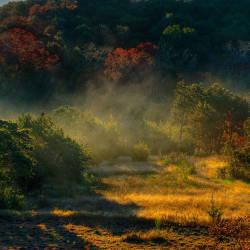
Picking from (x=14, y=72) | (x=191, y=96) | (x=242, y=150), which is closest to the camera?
(x=242, y=150)

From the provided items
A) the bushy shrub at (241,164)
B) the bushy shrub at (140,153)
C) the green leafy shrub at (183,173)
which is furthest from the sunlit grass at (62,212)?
the bushy shrub at (140,153)

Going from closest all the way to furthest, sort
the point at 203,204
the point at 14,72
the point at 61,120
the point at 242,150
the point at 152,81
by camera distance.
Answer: the point at 203,204, the point at 242,150, the point at 61,120, the point at 14,72, the point at 152,81

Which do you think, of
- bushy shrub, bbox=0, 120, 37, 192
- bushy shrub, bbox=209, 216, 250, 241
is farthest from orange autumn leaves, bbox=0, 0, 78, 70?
bushy shrub, bbox=209, 216, 250, 241

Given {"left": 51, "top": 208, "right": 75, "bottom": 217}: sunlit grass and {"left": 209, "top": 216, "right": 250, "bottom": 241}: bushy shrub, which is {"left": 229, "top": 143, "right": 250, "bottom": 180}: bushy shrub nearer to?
{"left": 209, "top": 216, "right": 250, "bottom": 241}: bushy shrub

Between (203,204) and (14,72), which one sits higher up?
(14,72)

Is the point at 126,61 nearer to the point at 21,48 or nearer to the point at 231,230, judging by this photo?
the point at 21,48

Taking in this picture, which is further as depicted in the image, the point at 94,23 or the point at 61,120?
the point at 94,23

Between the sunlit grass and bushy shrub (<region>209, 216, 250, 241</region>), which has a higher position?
the sunlit grass

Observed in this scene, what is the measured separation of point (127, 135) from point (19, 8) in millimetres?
43984

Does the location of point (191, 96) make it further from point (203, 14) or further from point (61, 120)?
point (203, 14)

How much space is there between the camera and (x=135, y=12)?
66500 mm

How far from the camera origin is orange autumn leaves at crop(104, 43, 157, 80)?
5066 cm

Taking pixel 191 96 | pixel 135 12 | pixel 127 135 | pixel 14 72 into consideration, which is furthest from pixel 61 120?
pixel 135 12

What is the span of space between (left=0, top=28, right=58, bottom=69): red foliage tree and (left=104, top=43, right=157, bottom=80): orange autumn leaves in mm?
9464
